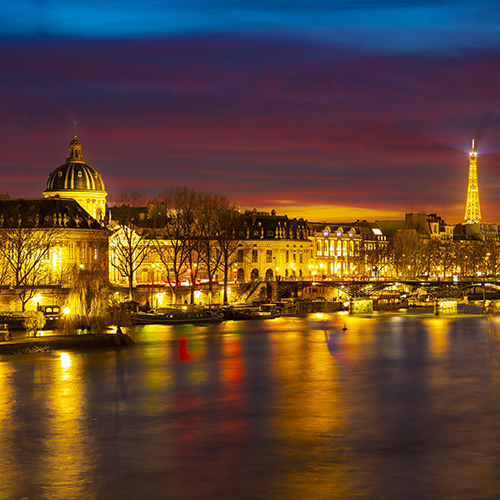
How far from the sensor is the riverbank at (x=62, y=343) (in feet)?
232

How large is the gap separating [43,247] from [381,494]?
84.6 metres

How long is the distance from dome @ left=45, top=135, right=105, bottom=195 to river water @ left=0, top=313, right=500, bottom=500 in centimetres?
9756

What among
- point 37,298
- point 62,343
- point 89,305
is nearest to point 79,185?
point 37,298

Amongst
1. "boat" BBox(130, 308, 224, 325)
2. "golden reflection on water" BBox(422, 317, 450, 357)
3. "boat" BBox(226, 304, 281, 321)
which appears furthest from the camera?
"boat" BBox(226, 304, 281, 321)

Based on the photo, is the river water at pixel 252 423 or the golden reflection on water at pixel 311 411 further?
the golden reflection on water at pixel 311 411

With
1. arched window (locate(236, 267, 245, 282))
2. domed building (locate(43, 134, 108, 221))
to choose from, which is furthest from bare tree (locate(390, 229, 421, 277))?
domed building (locate(43, 134, 108, 221))

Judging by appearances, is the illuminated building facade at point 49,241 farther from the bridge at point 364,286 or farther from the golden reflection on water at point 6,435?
the golden reflection on water at point 6,435

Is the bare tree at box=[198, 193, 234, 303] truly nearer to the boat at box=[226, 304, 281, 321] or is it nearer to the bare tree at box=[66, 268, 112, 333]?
the boat at box=[226, 304, 281, 321]

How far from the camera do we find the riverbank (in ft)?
232

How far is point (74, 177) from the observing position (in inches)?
6683

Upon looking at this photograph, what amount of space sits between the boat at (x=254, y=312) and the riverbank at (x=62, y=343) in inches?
1375

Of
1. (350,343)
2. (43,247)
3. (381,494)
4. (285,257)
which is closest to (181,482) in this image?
(381,494)

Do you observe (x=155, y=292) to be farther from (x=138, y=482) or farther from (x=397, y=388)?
(x=138, y=482)

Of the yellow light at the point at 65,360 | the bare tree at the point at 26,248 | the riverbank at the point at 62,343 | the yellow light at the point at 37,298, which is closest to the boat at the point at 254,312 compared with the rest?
the yellow light at the point at 37,298
